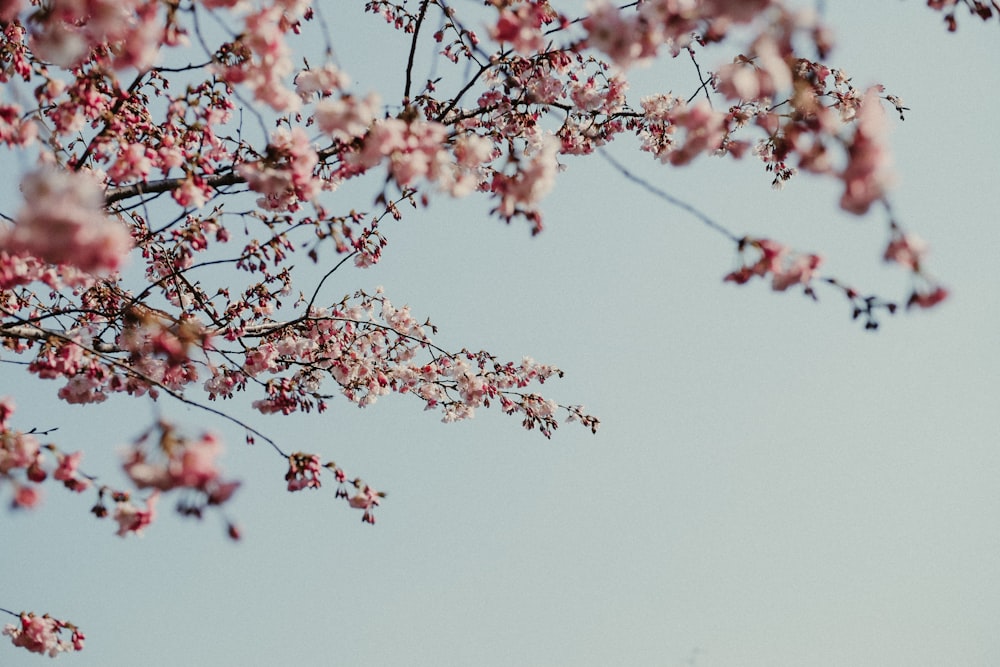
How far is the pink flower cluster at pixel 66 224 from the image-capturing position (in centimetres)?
147

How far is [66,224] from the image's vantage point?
1485 millimetres

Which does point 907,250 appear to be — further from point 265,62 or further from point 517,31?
point 265,62

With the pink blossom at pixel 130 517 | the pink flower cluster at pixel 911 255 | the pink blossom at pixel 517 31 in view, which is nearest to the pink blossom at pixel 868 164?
the pink flower cluster at pixel 911 255

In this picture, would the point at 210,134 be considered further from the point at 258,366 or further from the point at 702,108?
the point at 702,108

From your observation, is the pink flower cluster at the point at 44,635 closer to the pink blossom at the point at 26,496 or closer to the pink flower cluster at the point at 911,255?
the pink blossom at the point at 26,496

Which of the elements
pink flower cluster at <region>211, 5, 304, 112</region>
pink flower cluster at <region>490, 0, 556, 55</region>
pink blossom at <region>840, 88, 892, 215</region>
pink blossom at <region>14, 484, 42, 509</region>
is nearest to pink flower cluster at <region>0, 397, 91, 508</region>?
pink blossom at <region>14, 484, 42, 509</region>

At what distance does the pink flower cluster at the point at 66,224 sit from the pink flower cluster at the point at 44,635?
4253 millimetres

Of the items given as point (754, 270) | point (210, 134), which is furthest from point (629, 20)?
point (210, 134)

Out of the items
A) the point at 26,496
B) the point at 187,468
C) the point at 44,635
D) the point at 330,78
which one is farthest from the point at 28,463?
the point at 44,635

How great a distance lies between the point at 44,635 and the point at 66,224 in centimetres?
453

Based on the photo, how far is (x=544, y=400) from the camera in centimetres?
655

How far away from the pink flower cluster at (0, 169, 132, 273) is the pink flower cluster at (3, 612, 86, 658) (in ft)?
14.0

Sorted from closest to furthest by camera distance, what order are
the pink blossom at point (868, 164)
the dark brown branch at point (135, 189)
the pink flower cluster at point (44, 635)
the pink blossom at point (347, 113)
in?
the pink blossom at point (868, 164), the pink blossom at point (347, 113), the dark brown branch at point (135, 189), the pink flower cluster at point (44, 635)

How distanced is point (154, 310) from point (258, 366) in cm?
127
